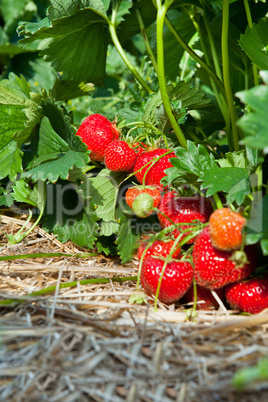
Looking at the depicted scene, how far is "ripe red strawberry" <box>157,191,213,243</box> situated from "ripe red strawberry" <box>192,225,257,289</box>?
0.12m

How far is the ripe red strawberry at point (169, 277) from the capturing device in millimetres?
867

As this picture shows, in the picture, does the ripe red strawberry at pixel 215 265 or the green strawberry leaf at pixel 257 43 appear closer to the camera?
the ripe red strawberry at pixel 215 265

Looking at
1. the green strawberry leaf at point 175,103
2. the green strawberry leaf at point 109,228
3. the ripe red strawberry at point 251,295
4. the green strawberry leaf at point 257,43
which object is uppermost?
the green strawberry leaf at point 257,43

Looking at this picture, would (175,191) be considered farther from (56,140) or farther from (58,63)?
(58,63)

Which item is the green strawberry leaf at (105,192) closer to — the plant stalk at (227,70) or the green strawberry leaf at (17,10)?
the plant stalk at (227,70)

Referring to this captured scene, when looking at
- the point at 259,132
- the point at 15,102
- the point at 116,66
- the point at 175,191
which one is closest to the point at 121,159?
the point at 175,191

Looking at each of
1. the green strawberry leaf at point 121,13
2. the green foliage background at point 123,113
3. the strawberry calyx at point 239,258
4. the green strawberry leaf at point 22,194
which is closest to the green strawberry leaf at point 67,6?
the green foliage background at point 123,113

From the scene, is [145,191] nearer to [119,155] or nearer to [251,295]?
[119,155]

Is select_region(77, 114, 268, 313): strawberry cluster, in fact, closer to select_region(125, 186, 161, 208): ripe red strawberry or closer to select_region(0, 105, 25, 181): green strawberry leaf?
select_region(125, 186, 161, 208): ripe red strawberry

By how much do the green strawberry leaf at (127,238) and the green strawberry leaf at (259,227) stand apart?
1.43ft

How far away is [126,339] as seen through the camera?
71 cm

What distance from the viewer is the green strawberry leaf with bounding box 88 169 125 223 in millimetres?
1207

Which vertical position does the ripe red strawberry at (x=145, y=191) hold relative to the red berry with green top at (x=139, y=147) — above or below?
below

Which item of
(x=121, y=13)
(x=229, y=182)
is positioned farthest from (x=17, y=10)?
(x=229, y=182)
